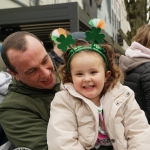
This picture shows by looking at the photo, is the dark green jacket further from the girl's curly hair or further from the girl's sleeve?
the girl's curly hair

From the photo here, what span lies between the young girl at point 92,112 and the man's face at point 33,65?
1.04ft

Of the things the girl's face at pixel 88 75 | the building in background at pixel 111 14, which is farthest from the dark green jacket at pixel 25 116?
the building in background at pixel 111 14

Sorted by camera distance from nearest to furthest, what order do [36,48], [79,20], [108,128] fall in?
[108,128], [36,48], [79,20]

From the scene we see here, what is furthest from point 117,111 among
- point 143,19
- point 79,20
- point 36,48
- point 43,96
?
point 143,19

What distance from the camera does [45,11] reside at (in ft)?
21.8

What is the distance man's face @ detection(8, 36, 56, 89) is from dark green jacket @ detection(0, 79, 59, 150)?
7 cm

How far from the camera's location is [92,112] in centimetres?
200

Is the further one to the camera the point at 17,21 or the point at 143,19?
the point at 143,19

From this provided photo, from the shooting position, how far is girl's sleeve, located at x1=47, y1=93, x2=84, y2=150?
192cm

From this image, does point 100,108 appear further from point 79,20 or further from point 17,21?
point 17,21

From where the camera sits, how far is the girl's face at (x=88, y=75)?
6.64 feet

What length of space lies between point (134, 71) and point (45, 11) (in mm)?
4152

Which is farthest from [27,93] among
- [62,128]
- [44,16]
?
[44,16]

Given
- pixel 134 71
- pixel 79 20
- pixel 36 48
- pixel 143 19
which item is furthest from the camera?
pixel 143 19
